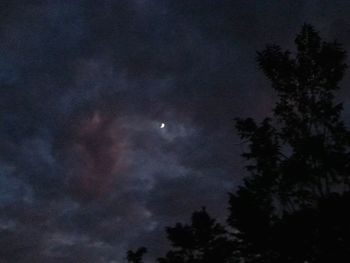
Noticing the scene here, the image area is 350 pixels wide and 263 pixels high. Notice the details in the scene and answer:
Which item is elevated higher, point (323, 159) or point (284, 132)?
point (284, 132)

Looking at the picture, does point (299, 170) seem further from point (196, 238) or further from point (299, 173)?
point (196, 238)

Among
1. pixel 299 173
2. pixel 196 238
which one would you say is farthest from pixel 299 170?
pixel 196 238

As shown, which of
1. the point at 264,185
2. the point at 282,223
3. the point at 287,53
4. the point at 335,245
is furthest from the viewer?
the point at 287,53

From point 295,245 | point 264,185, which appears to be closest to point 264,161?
point 264,185

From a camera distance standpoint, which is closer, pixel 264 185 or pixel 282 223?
pixel 282 223

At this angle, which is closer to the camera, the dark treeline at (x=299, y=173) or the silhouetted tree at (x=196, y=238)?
the dark treeline at (x=299, y=173)

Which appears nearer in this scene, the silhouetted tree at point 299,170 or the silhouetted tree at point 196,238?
the silhouetted tree at point 299,170

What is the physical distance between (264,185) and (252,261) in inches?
203

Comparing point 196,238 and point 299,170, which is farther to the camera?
point 196,238

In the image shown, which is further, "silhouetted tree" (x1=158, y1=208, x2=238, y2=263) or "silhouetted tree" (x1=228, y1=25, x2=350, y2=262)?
"silhouetted tree" (x1=158, y1=208, x2=238, y2=263)

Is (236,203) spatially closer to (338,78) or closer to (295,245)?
(295,245)

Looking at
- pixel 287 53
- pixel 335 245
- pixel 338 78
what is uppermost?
pixel 287 53

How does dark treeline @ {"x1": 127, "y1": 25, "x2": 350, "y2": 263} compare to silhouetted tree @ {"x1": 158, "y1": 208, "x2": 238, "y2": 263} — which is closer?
dark treeline @ {"x1": 127, "y1": 25, "x2": 350, "y2": 263}

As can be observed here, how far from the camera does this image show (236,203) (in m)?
35.0
